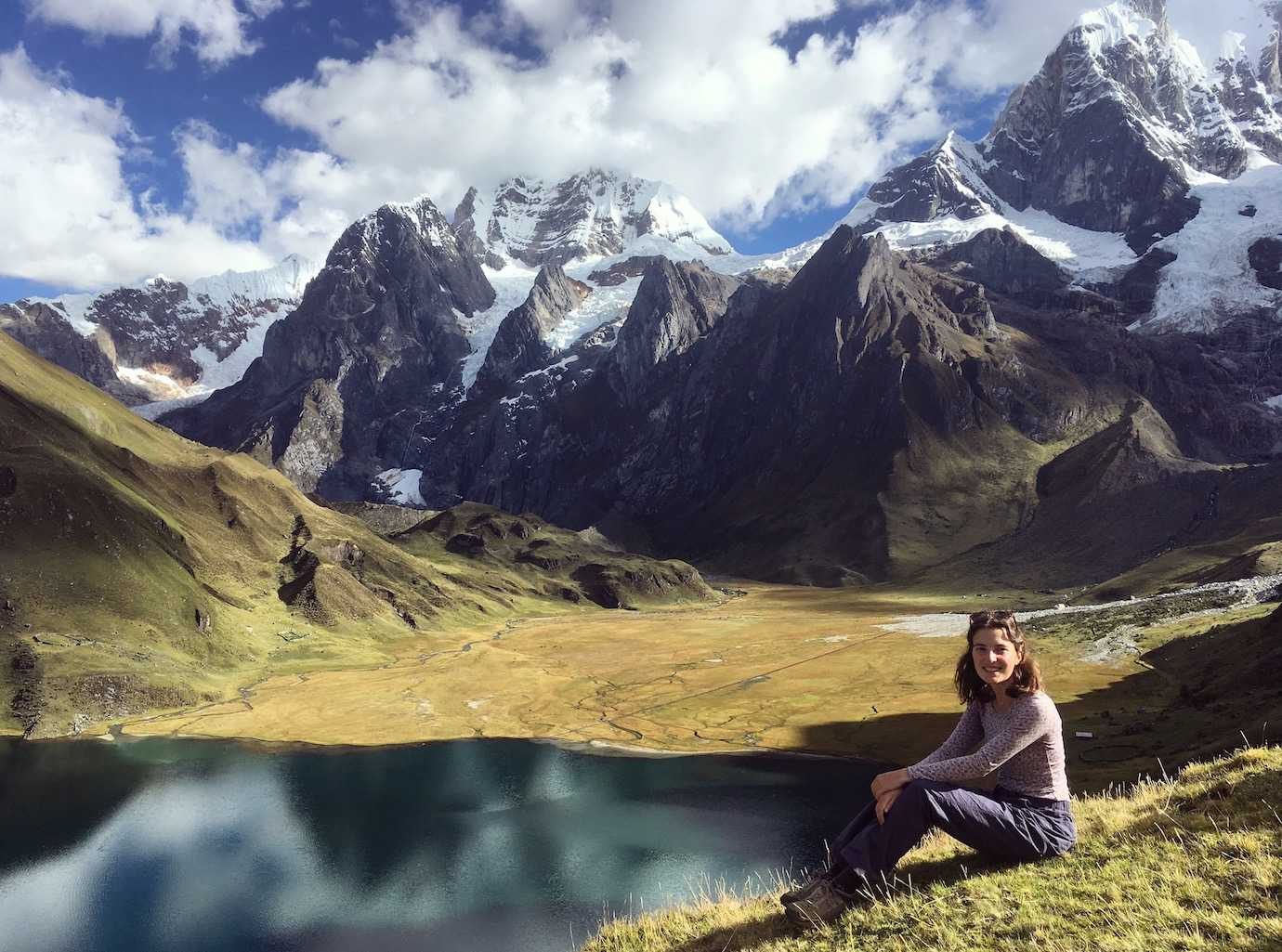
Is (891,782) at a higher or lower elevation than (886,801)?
higher

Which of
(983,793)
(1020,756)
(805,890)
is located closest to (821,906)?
(805,890)

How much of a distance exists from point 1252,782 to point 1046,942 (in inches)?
304

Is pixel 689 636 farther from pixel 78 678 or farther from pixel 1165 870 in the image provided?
pixel 1165 870

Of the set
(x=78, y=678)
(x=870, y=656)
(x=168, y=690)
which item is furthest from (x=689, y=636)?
(x=78, y=678)

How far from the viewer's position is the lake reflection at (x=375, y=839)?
46094 millimetres

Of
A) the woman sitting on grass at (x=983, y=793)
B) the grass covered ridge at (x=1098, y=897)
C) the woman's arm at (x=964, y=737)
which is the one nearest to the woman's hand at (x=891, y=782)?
the woman sitting on grass at (x=983, y=793)

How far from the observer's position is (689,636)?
166 meters

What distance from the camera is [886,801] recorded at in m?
12.3

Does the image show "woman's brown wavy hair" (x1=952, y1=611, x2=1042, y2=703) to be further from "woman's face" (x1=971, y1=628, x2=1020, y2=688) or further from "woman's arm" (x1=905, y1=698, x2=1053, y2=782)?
"woman's arm" (x1=905, y1=698, x2=1053, y2=782)

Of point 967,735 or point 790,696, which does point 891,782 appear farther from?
point 790,696

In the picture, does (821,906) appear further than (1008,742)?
Yes

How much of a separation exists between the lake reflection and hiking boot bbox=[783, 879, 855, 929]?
34.2m

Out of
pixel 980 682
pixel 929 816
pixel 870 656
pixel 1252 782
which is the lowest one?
pixel 870 656

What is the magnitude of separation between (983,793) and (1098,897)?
2106 mm
